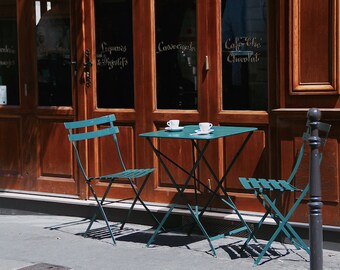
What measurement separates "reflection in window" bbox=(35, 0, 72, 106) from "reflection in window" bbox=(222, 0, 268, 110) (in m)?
1.95

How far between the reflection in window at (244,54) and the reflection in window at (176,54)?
36cm

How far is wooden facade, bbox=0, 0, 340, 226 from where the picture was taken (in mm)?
6242

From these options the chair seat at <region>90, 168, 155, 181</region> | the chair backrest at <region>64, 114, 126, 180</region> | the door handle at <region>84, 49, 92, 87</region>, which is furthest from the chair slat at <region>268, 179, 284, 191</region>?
the door handle at <region>84, 49, 92, 87</region>

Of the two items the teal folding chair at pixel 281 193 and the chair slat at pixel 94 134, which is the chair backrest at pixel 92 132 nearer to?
the chair slat at pixel 94 134

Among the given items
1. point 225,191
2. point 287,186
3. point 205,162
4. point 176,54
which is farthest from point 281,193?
point 176,54

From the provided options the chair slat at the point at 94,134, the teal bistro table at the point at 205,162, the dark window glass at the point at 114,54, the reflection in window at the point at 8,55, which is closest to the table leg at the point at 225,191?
the teal bistro table at the point at 205,162

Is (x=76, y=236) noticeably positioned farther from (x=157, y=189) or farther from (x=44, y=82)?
(x=44, y=82)

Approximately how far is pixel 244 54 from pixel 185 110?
82cm

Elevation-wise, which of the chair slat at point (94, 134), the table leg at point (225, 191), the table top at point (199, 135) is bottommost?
the table leg at point (225, 191)

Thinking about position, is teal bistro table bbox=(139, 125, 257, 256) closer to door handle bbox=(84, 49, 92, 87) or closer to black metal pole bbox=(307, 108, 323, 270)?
door handle bbox=(84, 49, 92, 87)

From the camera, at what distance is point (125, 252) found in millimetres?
6473

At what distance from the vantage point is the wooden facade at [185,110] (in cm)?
624

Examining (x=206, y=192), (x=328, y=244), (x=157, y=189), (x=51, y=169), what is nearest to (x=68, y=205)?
(x=51, y=169)

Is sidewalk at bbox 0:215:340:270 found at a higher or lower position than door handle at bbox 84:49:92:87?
lower
